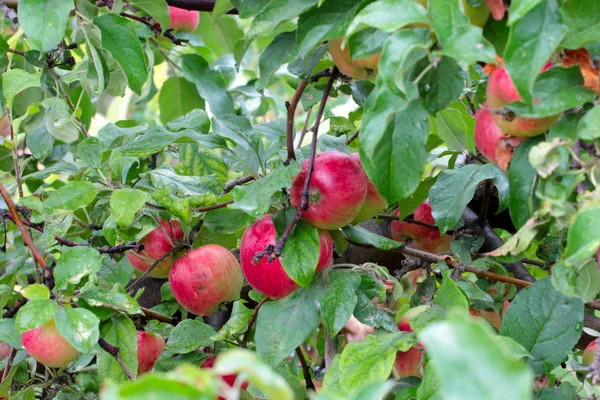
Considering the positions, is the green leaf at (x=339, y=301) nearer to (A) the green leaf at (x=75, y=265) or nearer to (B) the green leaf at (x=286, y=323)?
(B) the green leaf at (x=286, y=323)

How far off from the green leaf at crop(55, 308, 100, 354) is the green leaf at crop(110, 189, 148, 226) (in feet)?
0.43

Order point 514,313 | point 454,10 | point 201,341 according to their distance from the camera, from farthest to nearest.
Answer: point 201,341
point 514,313
point 454,10

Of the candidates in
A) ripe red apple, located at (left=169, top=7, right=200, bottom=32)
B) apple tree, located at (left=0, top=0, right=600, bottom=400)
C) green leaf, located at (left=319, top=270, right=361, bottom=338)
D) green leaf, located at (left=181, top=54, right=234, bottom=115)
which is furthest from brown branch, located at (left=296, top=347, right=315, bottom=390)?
ripe red apple, located at (left=169, top=7, right=200, bottom=32)

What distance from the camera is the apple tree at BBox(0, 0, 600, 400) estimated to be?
24.4 inches

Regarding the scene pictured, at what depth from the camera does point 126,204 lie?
0.94 m

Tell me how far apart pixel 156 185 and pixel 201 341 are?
0.77 ft

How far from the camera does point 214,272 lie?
1.04 metres

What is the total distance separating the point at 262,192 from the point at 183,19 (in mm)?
963

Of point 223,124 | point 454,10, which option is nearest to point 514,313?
point 454,10

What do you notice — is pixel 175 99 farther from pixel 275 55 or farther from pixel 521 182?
pixel 521 182

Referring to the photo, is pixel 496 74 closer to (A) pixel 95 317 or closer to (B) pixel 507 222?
(A) pixel 95 317

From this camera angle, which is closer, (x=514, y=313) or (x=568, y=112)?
(x=568, y=112)


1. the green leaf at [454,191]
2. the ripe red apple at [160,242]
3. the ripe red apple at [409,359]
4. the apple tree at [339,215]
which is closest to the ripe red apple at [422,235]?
the apple tree at [339,215]

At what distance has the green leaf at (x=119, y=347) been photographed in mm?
942
